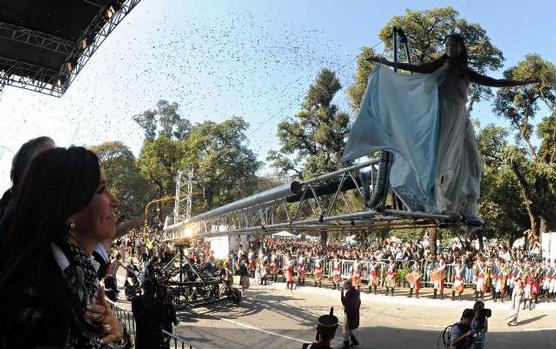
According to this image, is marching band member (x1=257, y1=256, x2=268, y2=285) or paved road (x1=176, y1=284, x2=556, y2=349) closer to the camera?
paved road (x1=176, y1=284, x2=556, y2=349)

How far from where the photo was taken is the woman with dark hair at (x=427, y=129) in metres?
4.94

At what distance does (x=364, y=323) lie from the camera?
562 inches

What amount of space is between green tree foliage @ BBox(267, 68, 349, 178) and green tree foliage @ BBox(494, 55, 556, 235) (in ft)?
36.6

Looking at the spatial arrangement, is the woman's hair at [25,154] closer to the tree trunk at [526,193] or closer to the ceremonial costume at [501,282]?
the ceremonial costume at [501,282]

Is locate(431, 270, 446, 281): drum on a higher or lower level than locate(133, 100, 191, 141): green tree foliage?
lower

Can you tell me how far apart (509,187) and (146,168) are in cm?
3784

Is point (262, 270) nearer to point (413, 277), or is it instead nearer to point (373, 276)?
point (373, 276)

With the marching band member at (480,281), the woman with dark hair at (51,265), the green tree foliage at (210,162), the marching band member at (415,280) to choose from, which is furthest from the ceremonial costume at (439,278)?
the green tree foliage at (210,162)

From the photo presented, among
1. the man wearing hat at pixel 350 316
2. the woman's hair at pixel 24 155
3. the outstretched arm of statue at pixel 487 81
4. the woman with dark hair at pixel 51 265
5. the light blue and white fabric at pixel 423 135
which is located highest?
the outstretched arm of statue at pixel 487 81

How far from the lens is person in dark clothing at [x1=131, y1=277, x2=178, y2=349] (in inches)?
277

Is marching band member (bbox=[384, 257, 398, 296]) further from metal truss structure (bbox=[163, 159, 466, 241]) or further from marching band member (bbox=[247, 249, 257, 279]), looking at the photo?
marching band member (bbox=[247, 249, 257, 279])

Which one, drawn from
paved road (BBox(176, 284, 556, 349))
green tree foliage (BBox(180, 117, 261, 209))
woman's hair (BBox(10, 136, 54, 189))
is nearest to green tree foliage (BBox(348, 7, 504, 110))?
paved road (BBox(176, 284, 556, 349))

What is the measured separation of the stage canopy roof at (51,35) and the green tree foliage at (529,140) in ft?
69.1

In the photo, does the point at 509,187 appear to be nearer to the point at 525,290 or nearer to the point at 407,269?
the point at 407,269
